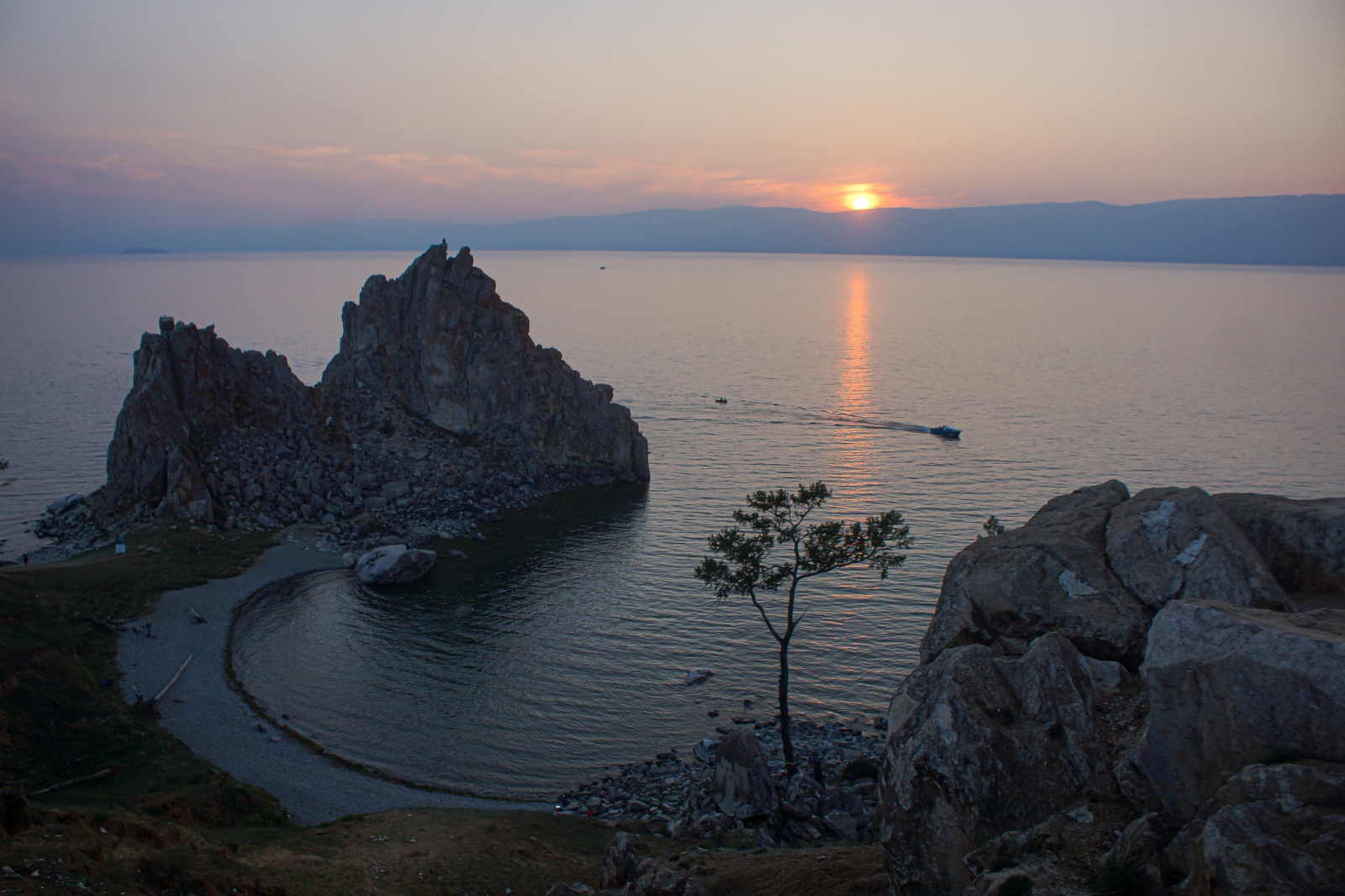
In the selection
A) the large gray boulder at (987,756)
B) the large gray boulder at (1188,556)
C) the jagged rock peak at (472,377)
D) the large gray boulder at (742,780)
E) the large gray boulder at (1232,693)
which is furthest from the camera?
the jagged rock peak at (472,377)

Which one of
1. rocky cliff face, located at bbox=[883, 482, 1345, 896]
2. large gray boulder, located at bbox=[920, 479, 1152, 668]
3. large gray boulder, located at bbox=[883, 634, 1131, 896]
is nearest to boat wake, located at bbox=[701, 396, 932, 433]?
rocky cliff face, located at bbox=[883, 482, 1345, 896]

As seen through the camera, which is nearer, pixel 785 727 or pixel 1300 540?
pixel 1300 540

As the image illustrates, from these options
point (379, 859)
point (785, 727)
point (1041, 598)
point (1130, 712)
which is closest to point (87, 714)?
point (379, 859)

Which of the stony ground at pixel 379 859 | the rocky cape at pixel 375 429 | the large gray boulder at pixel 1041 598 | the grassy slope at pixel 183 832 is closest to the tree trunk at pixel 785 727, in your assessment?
the stony ground at pixel 379 859

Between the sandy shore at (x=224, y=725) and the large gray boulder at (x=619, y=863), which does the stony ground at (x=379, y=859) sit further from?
the sandy shore at (x=224, y=725)

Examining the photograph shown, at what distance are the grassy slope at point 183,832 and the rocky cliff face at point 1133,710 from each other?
17.8 ft

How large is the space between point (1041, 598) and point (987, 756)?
5751 mm

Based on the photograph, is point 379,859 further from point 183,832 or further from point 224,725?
point 224,725

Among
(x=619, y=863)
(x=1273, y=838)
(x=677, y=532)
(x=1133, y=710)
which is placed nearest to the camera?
(x=1273, y=838)

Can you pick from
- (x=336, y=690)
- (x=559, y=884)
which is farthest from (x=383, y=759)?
→ (x=559, y=884)

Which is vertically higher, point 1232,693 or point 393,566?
point 1232,693

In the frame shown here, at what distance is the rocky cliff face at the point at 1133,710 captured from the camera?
14.4m

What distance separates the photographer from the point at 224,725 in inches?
1644

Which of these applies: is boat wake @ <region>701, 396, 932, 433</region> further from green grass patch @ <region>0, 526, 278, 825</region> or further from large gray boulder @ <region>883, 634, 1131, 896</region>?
large gray boulder @ <region>883, 634, 1131, 896</region>
